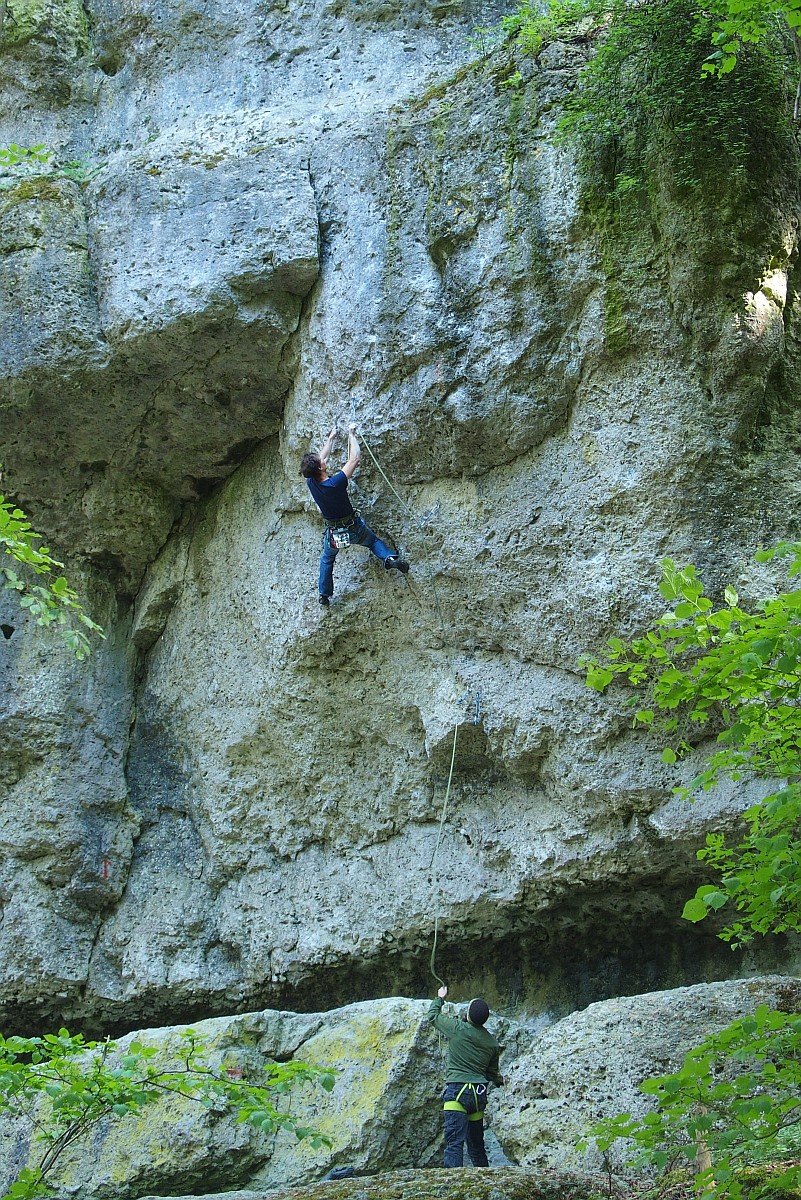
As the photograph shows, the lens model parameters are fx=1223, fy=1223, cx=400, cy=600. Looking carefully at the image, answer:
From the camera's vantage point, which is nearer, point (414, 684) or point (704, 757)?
point (704, 757)

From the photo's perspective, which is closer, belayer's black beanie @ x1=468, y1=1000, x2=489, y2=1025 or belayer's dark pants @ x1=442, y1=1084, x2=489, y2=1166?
belayer's dark pants @ x1=442, y1=1084, x2=489, y2=1166

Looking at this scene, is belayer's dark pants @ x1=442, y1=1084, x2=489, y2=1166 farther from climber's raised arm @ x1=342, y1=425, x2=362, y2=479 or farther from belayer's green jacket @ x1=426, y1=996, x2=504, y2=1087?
climber's raised arm @ x1=342, y1=425, x2=362, y2=479

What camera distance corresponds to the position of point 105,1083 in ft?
17.5

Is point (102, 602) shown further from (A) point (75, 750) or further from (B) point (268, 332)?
(B) point (268, 332)

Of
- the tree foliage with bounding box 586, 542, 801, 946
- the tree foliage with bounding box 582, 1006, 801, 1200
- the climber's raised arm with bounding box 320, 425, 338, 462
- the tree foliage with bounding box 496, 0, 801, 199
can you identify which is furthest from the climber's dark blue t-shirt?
the tree foliage with bounding box 582, 1006, 801, 1200

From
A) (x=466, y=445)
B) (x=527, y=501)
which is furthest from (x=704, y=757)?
(x=466, y=445)

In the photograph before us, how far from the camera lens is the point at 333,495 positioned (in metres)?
8.77

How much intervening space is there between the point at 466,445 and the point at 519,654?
1586 millimetres

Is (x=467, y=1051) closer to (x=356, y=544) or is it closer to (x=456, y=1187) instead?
(x=456, y=1187)

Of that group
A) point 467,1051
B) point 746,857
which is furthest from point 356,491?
point 746,857

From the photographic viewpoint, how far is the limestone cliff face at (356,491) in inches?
331

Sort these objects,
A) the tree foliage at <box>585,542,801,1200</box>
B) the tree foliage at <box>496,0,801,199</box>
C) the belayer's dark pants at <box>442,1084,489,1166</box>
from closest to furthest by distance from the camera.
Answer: the tree foliage at <box>585,542,801,1200</box>
the belayer's dark pants at <box>442,1084,489,1166</box>
the tree foliage at <box>496,0,801,199</box>

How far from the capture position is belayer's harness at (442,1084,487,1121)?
6.98m

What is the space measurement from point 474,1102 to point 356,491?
445 cm
